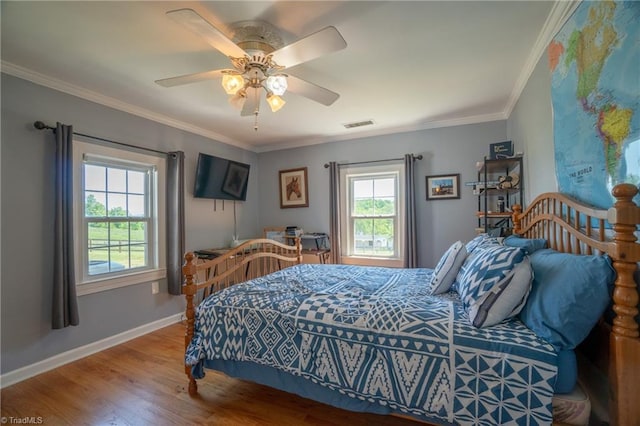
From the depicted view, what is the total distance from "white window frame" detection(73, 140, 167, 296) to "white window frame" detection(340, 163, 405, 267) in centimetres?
244

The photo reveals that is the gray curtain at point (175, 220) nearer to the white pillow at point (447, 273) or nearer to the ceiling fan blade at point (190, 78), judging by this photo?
the ceiling fan blade at point (190, 78)

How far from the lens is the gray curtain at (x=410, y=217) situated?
363 centimetres

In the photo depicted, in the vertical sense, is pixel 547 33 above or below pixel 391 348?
above

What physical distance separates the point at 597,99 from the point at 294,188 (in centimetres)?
369

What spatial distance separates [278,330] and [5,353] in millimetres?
2263

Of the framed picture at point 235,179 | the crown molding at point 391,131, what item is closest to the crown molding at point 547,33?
the crown molding at point 391,131

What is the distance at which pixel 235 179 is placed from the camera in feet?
13.7

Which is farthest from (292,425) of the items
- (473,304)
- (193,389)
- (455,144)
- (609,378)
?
(455,144)

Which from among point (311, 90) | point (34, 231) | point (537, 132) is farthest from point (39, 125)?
point (537, 132)

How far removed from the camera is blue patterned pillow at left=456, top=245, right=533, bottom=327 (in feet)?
4.25

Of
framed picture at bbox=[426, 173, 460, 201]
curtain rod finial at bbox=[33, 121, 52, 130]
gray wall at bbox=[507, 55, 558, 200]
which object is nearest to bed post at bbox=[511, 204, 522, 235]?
gray wall at bbox=[507, 55, 558, 200]

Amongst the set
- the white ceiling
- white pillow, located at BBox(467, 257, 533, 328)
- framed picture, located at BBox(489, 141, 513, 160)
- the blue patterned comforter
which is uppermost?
the white ceiling

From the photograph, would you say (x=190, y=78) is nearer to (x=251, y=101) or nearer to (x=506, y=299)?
(x=251, y=101)

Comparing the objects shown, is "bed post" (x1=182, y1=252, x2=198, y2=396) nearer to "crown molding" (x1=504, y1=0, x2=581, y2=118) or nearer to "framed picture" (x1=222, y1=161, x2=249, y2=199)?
"framed picture" (x1=222, y1=161, x2=249, y2=199)
